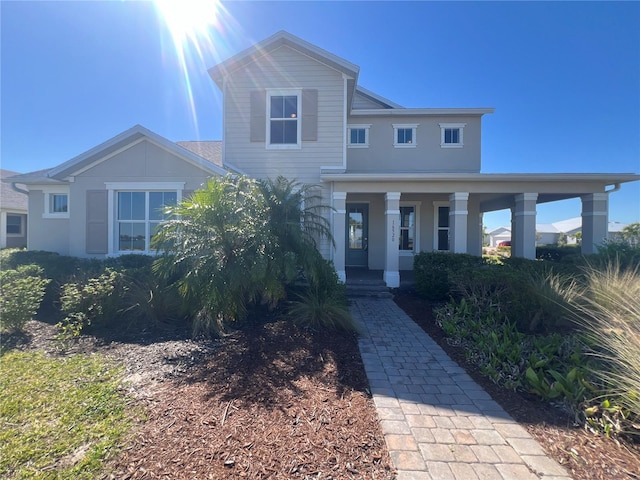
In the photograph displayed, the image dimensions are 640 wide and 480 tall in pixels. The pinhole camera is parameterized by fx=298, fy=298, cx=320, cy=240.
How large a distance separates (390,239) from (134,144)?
757cm

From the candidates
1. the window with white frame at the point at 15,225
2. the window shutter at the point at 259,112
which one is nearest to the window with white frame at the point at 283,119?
the window shutter at the point at 259,112

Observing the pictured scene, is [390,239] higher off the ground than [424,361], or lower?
higher

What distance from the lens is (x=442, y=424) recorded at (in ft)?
9.12

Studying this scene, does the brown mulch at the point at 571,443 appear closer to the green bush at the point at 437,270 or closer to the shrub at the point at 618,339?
the shrub at the point at 618,339

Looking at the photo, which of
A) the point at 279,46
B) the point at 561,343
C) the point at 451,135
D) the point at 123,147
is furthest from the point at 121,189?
the point at 451,135

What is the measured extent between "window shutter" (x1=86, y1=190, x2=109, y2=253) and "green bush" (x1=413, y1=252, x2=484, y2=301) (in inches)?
339

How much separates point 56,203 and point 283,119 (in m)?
8.04

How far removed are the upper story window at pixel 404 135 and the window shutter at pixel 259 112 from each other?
16.4ft

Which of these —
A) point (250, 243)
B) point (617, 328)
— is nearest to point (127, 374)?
point (250, 243)

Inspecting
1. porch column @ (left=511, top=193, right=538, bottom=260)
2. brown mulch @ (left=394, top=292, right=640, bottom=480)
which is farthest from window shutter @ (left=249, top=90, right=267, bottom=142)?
brown mulch @ (left=394, top=292, right=640, bottom=480)

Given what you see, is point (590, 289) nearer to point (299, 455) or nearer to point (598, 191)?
point (299, 455)

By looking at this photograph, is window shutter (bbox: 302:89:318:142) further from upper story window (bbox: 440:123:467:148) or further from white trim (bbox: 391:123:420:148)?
upper story window (bbox: 440:123:467:148)

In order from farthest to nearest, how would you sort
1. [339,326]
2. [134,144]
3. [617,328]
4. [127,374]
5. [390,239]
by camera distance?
[390,239] < [134,144] < [339,326] < [127,374] < [617,328]

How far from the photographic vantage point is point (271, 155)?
933cm
